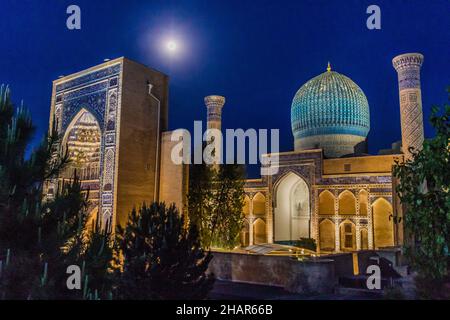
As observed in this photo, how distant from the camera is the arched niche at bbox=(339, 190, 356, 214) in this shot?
59.6 feet

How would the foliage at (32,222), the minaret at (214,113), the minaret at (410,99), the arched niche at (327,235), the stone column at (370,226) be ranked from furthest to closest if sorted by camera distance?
the minaret at (214,113) → the arched niche at (327,235) → the stone column at (370,226) → the minaret at (410,99) → the foliage at (32,222)

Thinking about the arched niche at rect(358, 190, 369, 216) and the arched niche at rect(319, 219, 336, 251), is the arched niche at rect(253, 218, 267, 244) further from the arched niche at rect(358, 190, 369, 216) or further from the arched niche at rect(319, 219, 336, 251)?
the arched niche at rect(358, 190, 369, 216)

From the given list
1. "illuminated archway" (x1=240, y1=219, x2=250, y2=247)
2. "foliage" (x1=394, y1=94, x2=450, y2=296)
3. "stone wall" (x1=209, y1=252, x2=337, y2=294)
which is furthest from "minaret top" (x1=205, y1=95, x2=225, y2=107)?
"foliage" (x1=394, y1=94, x2=450, y2=296)

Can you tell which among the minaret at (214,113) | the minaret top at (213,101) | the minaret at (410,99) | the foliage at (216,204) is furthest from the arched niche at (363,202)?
the minaret top at (213,101)

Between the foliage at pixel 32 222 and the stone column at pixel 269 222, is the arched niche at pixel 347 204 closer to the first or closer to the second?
the stone column at pixel 269 222

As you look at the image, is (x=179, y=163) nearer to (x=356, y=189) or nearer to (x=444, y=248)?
(x=356, y=189)

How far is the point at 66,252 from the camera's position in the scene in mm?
4500

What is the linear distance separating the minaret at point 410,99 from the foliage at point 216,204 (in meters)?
7.32

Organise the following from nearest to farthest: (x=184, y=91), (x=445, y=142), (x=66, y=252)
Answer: (x=445, y=142) → (x=66, y=252) → (x=184, y=91)

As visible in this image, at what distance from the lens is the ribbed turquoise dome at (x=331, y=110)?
2247 centimetres

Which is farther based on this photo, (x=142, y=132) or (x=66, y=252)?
(x=142, y=132)

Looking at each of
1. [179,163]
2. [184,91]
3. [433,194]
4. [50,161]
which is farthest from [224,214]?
[184,91]

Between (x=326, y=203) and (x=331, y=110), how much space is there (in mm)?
6367

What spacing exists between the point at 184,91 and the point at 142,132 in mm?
16192
